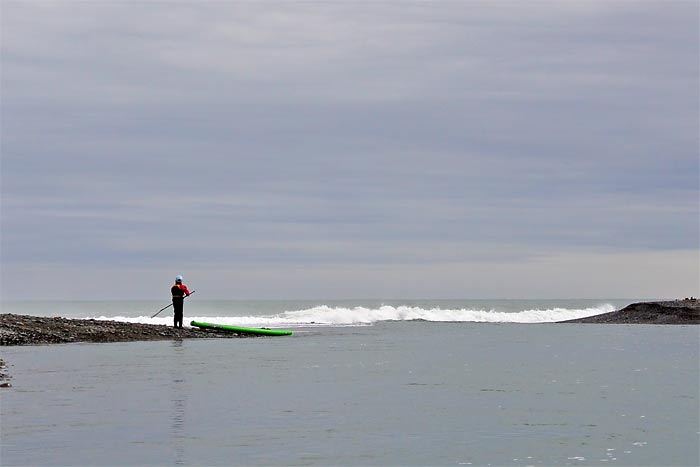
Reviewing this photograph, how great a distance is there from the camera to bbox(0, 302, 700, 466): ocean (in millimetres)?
17312

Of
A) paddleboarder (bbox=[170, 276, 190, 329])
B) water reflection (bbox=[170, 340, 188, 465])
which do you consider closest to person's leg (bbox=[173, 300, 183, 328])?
paddleboarder (bbox=[170, 276, 190, 329])

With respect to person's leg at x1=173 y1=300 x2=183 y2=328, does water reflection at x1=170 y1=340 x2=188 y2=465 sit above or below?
below

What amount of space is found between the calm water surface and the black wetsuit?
677 cm

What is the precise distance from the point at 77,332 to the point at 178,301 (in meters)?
5.58

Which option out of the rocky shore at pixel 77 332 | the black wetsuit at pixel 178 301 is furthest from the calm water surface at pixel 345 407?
the black wetsuit at pixel 178 301

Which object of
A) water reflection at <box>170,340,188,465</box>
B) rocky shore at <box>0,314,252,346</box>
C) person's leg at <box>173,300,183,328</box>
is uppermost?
person's leg at <box>173,300,183,328</box>

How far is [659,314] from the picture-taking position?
66.9 metres

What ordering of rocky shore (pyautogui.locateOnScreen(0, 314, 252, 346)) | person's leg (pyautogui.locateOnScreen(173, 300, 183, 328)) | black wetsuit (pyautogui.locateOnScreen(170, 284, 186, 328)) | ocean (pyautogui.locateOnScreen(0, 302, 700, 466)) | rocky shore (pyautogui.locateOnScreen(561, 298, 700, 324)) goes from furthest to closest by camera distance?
rocky shore (pyautogui.locateOnScreen(561, 298, 700, 324)) < person's leg (pyautogui.locateOnScreen(173, 300, 183, 328)) < black wetsuit (pyautogui.locateOnScreen(170, 284, 186, 328)) < rocky shore (pyautogui.locateOnScreen(0, 314, 252, 346)) < ocean (pyautogui.locateOnScreen(0, 302, 700, 466))

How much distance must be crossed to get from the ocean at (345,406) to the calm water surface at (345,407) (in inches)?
2.0

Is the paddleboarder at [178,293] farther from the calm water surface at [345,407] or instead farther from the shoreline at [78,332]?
the calm water surface at [345,407]

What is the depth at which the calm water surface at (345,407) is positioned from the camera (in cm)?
1731

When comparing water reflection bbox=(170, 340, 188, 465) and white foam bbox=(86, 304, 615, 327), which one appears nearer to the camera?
water reflection bbox=(170, 340, 188, 465)

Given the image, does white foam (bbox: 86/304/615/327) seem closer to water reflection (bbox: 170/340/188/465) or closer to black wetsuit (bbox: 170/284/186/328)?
black wetsuit (bbox: 170/284/186/328)

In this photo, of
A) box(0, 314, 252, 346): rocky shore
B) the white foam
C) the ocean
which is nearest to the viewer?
the ocean
